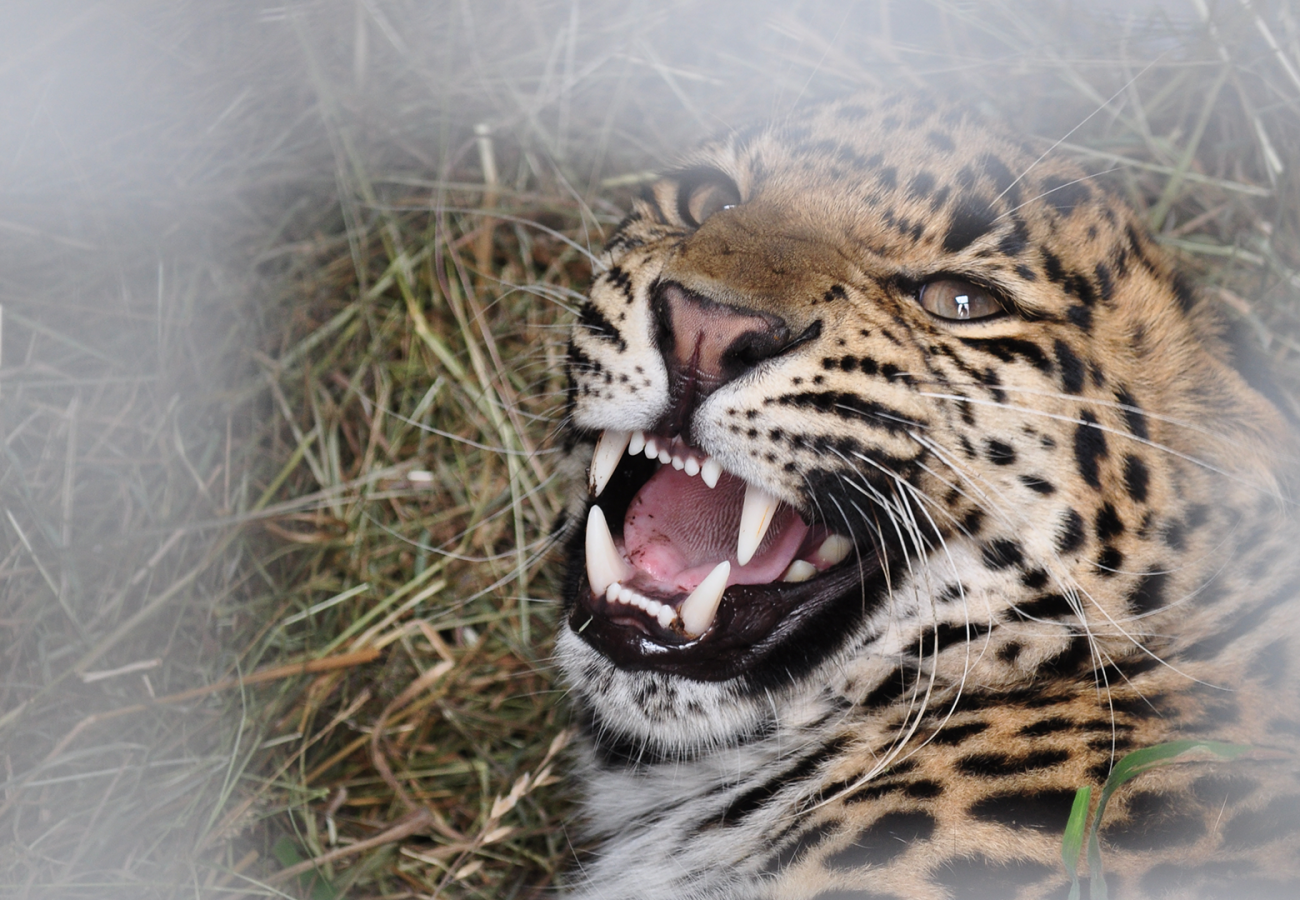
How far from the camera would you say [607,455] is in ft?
7.30

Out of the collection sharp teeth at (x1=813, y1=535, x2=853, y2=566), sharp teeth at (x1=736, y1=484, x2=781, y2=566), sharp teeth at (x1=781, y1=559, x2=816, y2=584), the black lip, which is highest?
sharp teeth at (x1=736, y1=484, x2=781, y2=566)

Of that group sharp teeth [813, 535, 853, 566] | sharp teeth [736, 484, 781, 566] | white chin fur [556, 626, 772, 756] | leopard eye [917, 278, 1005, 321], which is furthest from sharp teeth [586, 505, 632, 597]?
leopard eye [917, 278, 1005, 321]

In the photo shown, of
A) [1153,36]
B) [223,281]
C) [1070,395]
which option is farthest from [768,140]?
[223,281]

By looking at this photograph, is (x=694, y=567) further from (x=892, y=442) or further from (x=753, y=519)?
(x=892, y=442)

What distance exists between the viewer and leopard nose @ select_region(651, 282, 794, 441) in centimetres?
190

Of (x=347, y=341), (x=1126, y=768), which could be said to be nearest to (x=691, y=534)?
(x=1126, y=768)

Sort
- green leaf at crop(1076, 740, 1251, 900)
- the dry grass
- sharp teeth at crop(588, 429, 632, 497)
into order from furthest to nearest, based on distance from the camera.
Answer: the dry grass < sharp teeth at crop(588, 429, 632, 497) < green leaf at crop(1076, 740, 1251, 900)

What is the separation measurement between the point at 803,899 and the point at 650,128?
279cm

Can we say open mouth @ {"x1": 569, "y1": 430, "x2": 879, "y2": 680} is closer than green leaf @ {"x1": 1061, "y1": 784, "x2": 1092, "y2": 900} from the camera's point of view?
No

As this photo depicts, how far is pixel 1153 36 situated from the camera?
3258mm

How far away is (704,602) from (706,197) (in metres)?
Result: 1.00

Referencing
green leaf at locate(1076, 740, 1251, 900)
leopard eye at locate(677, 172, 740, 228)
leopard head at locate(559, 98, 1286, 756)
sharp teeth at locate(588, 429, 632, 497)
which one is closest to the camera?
green leaf at locate(1076, 740, 1251, 900)

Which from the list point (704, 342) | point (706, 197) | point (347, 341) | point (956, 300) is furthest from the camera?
point (347, 341)

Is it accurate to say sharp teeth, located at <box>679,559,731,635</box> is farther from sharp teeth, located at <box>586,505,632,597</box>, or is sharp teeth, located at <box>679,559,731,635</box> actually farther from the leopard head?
sharp teeth, located at <box>586,505,632,597</box>
